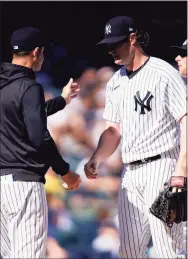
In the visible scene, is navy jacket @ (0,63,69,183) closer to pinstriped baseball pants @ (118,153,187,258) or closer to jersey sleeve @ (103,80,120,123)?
pinstriped baseball pants @ (118,153,187,258)

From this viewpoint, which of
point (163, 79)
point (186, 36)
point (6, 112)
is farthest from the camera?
point (186, 36)

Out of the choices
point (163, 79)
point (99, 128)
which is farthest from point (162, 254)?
point (99, 128)

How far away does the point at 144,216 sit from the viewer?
5523 mm

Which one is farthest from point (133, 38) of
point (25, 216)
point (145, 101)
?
point (25, 216)

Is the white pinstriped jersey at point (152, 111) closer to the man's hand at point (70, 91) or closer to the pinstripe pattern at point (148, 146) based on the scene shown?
the pinstripe pattern at point (148, 146)

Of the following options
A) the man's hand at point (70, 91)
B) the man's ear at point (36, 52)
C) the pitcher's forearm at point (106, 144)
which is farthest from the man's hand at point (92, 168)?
the man's ear at point (36, 52)

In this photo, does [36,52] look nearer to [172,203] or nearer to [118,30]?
[118,30]

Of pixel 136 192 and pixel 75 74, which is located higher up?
pixel 75 74

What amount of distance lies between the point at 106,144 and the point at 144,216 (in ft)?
2.17

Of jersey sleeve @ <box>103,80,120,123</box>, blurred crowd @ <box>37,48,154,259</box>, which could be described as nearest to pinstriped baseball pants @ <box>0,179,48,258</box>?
jersey sleeve @ <box>103,80,120,123</box>

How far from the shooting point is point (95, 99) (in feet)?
23.6

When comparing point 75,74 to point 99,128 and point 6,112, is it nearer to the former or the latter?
point 99,128

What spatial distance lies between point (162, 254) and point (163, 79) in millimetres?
1133

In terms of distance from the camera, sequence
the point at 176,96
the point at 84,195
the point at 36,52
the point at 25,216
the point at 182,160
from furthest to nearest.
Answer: the point at 84,195 < the point at 176,96 < the point at 36,52 < the point at 182,160 < the point at 25,216
